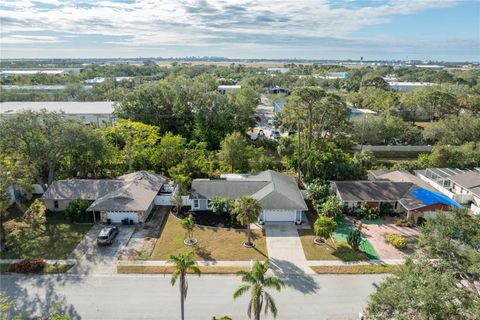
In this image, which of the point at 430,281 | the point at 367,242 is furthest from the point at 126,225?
the point at 430,281

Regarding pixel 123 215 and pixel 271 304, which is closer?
pixel 271 304

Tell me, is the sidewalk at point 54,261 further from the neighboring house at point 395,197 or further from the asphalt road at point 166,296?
the neighboring house at point 395,197

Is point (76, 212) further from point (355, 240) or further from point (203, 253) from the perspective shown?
point (355, 240)

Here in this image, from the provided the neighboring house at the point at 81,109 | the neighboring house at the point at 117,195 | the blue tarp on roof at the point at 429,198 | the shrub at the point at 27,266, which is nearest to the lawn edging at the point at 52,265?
the shrub at the point at 27,266

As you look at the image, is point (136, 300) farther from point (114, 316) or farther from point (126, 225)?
point (126, 225)

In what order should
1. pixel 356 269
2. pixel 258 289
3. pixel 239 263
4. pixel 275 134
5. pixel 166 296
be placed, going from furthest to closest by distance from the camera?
pixel 275 134
pixel 239 263
pixel 356 269
pixel 166 296
pixel 258 289

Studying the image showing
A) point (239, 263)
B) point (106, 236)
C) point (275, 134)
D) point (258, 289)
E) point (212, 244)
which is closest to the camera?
point (258, 289)

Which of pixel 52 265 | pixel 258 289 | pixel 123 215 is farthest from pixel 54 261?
pixel 258 289
